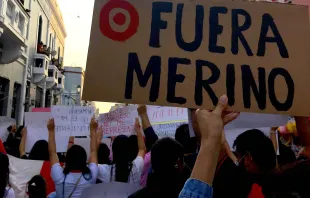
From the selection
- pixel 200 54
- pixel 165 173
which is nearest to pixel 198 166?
pixel 165 173

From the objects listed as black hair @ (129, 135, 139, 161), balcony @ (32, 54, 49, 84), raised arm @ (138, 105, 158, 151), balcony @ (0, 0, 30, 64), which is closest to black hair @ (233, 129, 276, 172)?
A: raised arm @ (138, 105, 158, 151)

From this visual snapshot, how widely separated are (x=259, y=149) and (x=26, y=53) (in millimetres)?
19873

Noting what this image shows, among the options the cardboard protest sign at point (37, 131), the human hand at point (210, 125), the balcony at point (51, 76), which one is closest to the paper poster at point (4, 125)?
the cardboard protest sign at point (37, 131)

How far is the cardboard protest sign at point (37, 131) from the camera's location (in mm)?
4574

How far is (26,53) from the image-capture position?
20.2 meters

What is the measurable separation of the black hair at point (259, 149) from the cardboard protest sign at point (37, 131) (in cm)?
286

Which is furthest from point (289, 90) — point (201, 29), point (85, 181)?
point (85, 181)

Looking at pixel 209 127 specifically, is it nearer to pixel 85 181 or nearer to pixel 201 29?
pixel 201 29

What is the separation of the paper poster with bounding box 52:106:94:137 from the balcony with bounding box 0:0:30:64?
1063 centimetres

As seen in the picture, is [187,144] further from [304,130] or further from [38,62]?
[38,62]

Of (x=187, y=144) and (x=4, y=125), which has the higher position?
(x=187, y=144)

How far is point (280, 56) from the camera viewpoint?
203 centimetres

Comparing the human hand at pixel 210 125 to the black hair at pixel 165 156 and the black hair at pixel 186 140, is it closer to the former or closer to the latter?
the black hair at pixel 165 156

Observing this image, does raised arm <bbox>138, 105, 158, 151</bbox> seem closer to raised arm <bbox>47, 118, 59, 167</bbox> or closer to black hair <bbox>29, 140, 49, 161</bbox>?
raised arm <bbox>47, 118, 59, 167</bbox>
